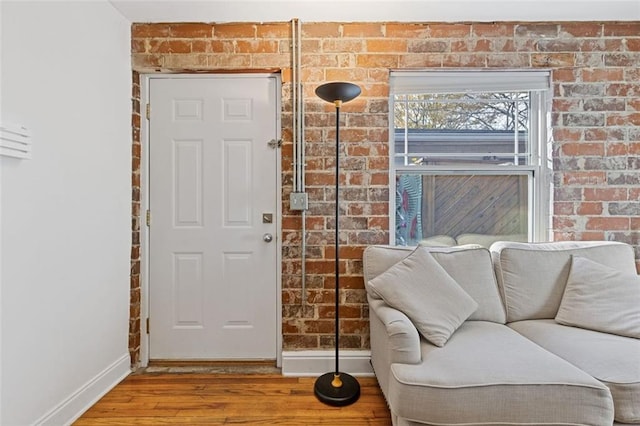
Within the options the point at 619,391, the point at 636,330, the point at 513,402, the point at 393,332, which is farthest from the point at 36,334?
the point at 636,330

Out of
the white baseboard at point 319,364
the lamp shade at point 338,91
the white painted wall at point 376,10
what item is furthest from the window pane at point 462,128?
the white baseboard at point 319,364

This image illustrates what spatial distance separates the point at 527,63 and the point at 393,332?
6.68 feet

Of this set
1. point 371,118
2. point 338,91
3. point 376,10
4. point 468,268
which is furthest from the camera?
point 371,118

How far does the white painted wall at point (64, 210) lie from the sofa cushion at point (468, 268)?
5.28 feet

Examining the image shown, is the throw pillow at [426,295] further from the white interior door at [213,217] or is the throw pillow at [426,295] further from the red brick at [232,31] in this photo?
the red brick at [232,31]

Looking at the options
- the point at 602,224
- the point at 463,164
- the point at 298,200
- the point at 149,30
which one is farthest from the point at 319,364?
the point at 149,30

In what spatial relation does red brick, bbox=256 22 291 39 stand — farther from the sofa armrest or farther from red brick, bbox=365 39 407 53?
the sofa armrest

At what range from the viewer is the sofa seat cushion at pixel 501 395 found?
122cm

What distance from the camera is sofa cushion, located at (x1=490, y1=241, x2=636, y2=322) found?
71.5 inches

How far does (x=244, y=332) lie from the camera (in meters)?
2.19

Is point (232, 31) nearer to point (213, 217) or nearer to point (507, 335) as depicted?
point (213, 217)

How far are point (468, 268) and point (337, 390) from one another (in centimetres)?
103

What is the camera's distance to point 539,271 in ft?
6.04

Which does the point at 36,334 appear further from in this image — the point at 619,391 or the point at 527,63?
the point at 527,63
